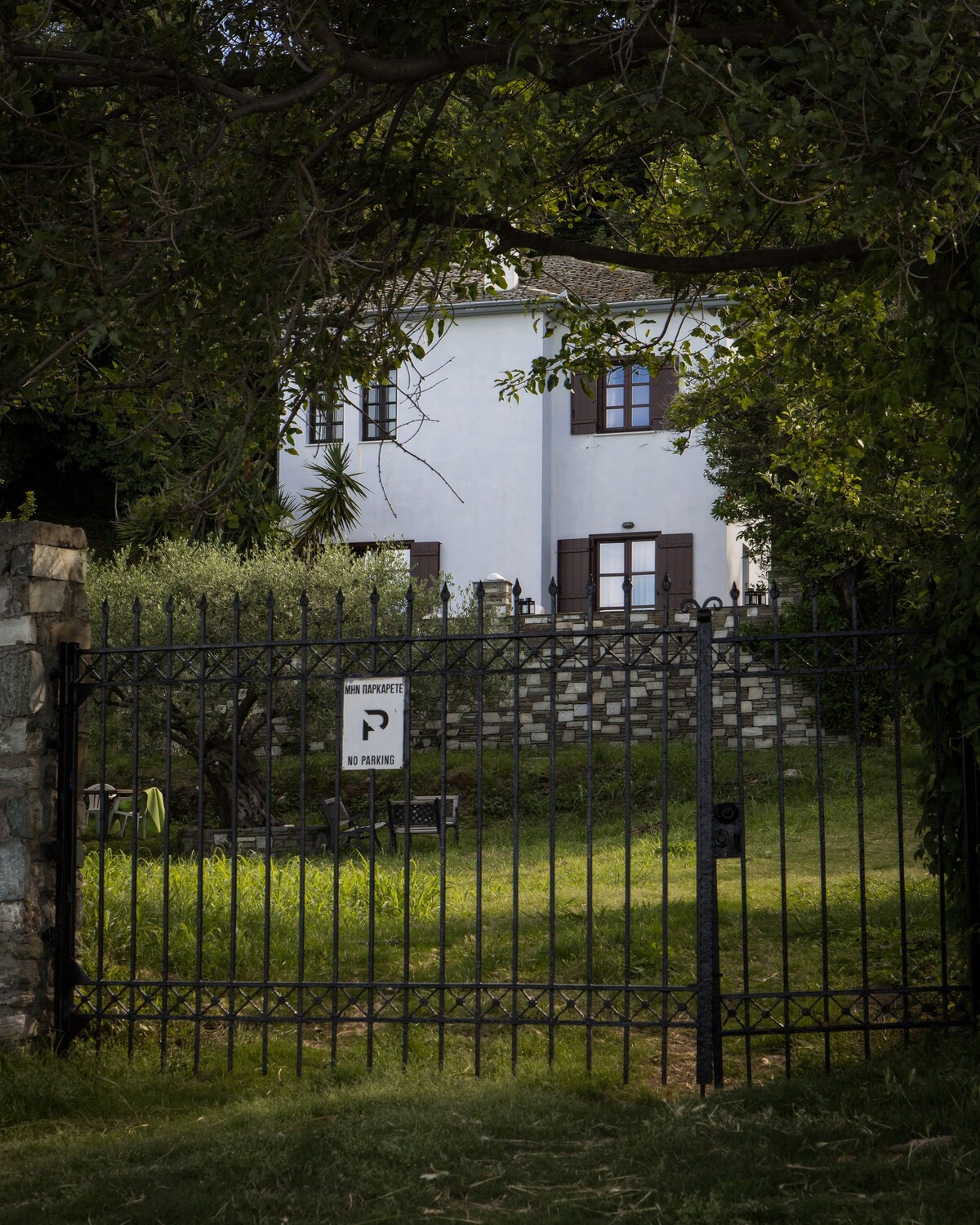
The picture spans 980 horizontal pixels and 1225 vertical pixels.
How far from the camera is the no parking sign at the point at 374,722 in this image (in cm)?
592

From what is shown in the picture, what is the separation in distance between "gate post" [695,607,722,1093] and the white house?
15072 mm

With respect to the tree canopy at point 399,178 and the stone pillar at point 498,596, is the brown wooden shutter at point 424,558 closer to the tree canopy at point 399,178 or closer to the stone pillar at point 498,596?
the stone pillar at point 498,596

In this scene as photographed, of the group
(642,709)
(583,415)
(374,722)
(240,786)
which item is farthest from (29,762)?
(583,415)

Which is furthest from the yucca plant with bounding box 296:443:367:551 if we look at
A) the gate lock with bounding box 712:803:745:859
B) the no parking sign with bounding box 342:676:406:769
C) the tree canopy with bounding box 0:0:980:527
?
the gate lock with bounding box 712:803:745:859

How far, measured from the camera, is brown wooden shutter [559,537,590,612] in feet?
70.5

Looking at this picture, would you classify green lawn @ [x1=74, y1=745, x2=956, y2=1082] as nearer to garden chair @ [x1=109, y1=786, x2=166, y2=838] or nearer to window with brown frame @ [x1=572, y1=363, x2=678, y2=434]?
garden chair @ [x1=109, y1=786, x2=166, y2=838]

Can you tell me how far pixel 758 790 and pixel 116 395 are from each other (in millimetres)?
10950

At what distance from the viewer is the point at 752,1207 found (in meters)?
3.96

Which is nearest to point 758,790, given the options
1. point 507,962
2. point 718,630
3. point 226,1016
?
point 718,630

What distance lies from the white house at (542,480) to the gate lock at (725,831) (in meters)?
15.1

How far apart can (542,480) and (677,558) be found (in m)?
2.58

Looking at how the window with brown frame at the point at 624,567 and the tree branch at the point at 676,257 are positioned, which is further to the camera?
the window with brown frame at the point at 624,567

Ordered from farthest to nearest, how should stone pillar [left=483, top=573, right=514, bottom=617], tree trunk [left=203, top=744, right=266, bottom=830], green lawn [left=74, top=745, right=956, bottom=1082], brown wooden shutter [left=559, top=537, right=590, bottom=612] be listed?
brown wooden shutter [left=559, top=537, right=590, bottom=612], stone pillar [left=483, top=573, right=514, bottom=617], tree trunk [left=203, top=744, right=266, bottom=830], green lawn [left=74, top=745, right=956, bottom=1082]

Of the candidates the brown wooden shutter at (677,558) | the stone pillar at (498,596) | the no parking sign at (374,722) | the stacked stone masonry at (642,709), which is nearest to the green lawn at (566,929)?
the no parking sign at (374,722)
